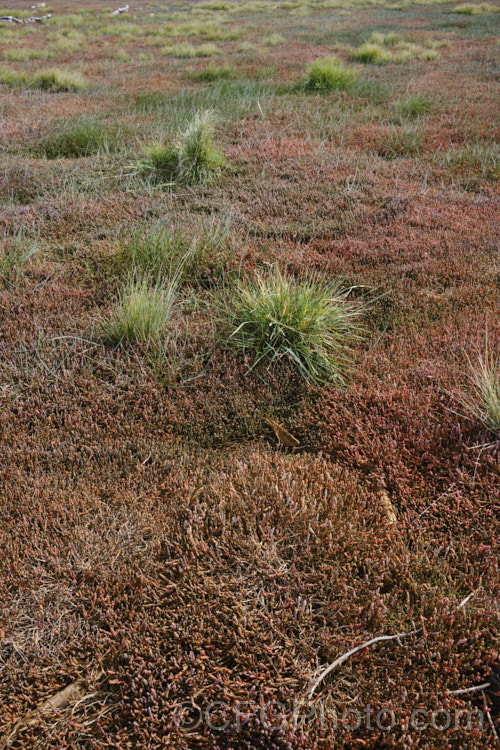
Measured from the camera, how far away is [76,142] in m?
7.97

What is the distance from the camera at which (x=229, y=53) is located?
17.9 metres

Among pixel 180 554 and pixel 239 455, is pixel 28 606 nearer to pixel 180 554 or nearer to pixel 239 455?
pixel 180 554

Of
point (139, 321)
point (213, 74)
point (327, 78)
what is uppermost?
point (213, 74)

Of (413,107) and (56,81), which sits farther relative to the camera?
(56,81)

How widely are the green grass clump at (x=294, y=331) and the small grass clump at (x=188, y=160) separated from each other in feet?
11.3

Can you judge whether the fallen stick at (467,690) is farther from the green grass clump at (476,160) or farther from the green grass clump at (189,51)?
the green grass clump at (189,51)

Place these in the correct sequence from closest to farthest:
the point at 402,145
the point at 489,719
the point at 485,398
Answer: the point at 489,719 < the point at 485,398 < the point at 402,145

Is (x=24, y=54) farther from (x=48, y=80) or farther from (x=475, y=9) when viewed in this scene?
(x=475, y=9)

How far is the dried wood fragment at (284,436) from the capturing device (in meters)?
3.16

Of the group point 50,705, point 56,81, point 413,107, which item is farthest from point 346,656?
point 56,81

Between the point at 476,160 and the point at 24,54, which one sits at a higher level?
the point at 24,54

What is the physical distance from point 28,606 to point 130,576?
445 mm

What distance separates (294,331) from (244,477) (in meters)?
1.29

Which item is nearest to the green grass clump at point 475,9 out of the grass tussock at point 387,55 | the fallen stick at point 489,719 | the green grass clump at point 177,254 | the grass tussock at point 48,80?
the grass tussock at point 387,55
